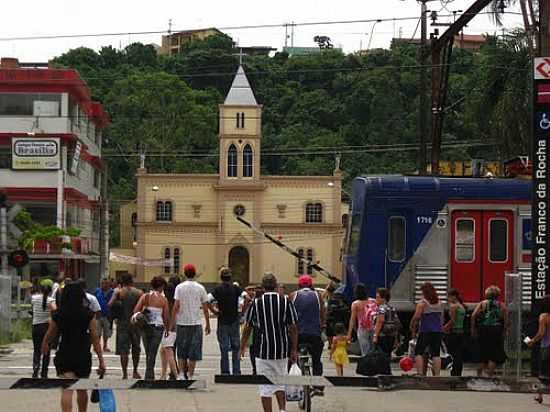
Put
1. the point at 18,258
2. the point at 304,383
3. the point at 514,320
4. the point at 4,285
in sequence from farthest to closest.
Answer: the point at 18,258, the point at 4,285, the point at 514,320, the point at 304,383

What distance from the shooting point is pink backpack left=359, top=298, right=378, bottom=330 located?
20688 millimetres

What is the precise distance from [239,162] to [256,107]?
13.5 feet

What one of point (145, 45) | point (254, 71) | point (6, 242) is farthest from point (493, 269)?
point (145, 45)

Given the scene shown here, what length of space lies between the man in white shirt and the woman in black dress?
5.80m

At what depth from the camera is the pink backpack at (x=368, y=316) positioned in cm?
2069

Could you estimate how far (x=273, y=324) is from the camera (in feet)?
47.2

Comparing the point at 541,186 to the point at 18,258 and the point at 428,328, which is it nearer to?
the point at 428,328

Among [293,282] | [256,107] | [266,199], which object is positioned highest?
[256,107]

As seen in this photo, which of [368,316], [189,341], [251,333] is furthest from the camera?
[368,316]

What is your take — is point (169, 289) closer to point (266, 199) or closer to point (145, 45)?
point (266, 199)

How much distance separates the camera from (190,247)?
88.1 metres

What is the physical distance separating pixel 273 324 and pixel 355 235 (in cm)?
1249

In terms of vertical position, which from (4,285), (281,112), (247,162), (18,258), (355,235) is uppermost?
(281,112)

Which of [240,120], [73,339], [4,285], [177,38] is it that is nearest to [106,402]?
[73,339]
